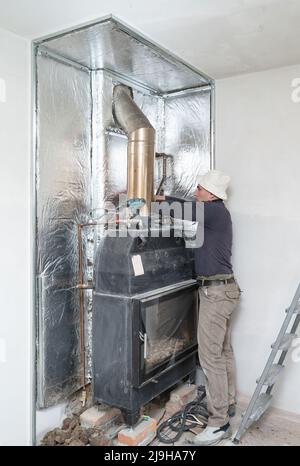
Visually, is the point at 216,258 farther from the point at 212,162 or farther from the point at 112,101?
the point at 112,101

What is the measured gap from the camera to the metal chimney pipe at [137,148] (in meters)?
2.60

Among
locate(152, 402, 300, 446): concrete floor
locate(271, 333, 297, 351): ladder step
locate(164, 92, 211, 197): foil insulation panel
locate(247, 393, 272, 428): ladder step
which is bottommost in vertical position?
locate(152, 402, 300, 446): concrete floor

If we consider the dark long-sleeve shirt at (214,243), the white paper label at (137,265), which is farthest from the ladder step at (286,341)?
the white paper label at (137,265)

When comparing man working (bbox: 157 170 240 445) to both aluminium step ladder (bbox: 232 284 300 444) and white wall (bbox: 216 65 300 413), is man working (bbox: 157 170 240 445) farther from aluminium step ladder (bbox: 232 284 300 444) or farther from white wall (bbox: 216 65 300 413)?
white wall (bbox: 216 65 300 413)

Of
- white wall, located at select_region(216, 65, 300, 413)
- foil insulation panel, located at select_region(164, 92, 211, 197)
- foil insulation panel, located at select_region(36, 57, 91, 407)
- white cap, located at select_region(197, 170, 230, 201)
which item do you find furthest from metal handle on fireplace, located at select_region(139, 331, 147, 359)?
foil insulation panel, located at select_region(164, 92, 211, 197)

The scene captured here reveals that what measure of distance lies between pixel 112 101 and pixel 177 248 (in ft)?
3.55

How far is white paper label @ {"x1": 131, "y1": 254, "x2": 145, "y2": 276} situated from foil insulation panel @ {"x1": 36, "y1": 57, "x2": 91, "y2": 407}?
17.5 inches

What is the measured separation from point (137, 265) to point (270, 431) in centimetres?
139

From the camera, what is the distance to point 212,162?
3.01 metres

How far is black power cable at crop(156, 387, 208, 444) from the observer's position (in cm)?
238

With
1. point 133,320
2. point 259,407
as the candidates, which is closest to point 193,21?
point 133,320

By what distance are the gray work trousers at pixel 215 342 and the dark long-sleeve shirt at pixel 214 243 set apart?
0.11m

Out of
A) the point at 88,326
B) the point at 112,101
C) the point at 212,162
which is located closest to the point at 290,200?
the point at 212,162

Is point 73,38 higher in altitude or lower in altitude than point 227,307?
higher
